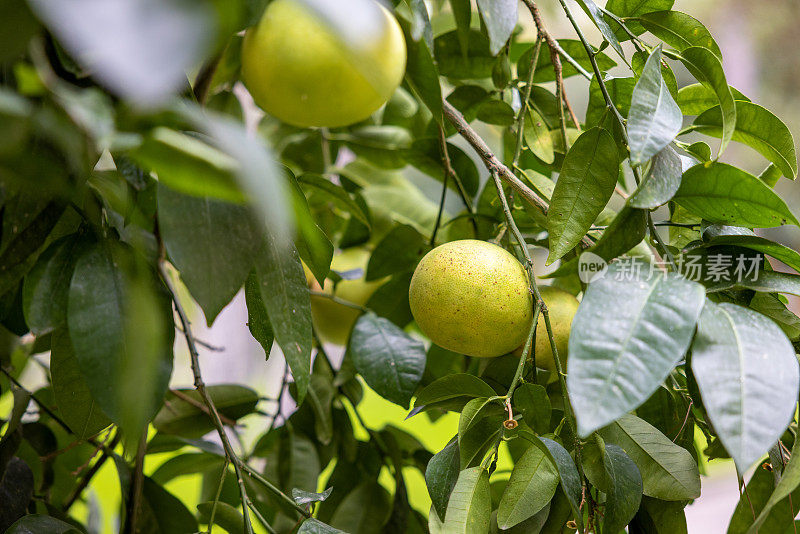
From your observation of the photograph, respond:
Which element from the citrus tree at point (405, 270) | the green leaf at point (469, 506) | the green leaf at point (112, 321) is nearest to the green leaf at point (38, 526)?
the citrus tree at point (405, 270)

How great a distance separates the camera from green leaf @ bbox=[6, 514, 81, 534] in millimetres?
396

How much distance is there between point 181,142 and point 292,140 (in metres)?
0.55

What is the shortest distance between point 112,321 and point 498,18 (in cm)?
24

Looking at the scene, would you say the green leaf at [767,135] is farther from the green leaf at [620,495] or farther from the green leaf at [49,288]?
the green leaf at [49,288]

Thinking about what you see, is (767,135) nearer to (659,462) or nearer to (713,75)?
(713,75)

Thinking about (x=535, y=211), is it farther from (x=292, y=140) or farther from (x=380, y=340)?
(x=292, y=140)

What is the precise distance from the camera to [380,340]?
0.53m

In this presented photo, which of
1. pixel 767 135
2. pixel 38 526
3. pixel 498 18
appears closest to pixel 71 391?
pixel 38 526

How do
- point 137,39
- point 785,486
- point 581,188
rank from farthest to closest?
point 581,188 < point 785,486 < point 137,39

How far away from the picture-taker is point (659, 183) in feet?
1.16

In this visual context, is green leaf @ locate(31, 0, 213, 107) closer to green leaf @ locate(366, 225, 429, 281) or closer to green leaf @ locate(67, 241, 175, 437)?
green leaf @ locate(67, 241, 175, 437)

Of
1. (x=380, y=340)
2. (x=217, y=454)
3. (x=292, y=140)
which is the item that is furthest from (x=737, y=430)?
(x=292, y=140)

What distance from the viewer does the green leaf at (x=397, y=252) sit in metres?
0.60

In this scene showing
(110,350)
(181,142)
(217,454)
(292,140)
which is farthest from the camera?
(292,140)
